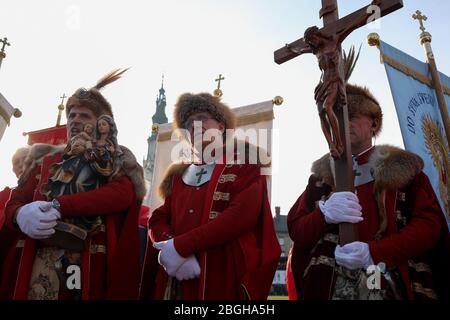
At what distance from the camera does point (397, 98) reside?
4852 mm

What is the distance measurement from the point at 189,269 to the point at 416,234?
1789 millimetres

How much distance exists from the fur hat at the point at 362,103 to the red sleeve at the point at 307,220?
0.77 metres

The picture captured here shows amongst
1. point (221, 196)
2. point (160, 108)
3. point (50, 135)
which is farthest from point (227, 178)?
point (160, 108)

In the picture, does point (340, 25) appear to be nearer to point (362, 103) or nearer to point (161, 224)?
point (362, 103)

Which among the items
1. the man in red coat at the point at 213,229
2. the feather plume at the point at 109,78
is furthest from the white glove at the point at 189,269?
the feather plume at the point at 109,78

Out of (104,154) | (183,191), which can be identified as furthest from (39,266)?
(183,191)

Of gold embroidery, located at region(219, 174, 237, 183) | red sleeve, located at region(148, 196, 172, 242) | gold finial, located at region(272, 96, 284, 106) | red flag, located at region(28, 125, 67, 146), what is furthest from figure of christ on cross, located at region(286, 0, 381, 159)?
red flag, located at region(28, 125, 67, 146)

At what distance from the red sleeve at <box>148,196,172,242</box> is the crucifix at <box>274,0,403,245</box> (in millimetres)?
1581

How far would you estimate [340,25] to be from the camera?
3.44 m

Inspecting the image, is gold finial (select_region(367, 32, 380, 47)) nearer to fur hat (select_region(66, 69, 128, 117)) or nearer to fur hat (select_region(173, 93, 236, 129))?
fur hat (select_region(173, 93, 236, 129))

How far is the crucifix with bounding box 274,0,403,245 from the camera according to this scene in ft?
10.3

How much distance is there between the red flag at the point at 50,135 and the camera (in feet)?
21.9

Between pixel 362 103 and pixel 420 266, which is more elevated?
pixel 362 103
